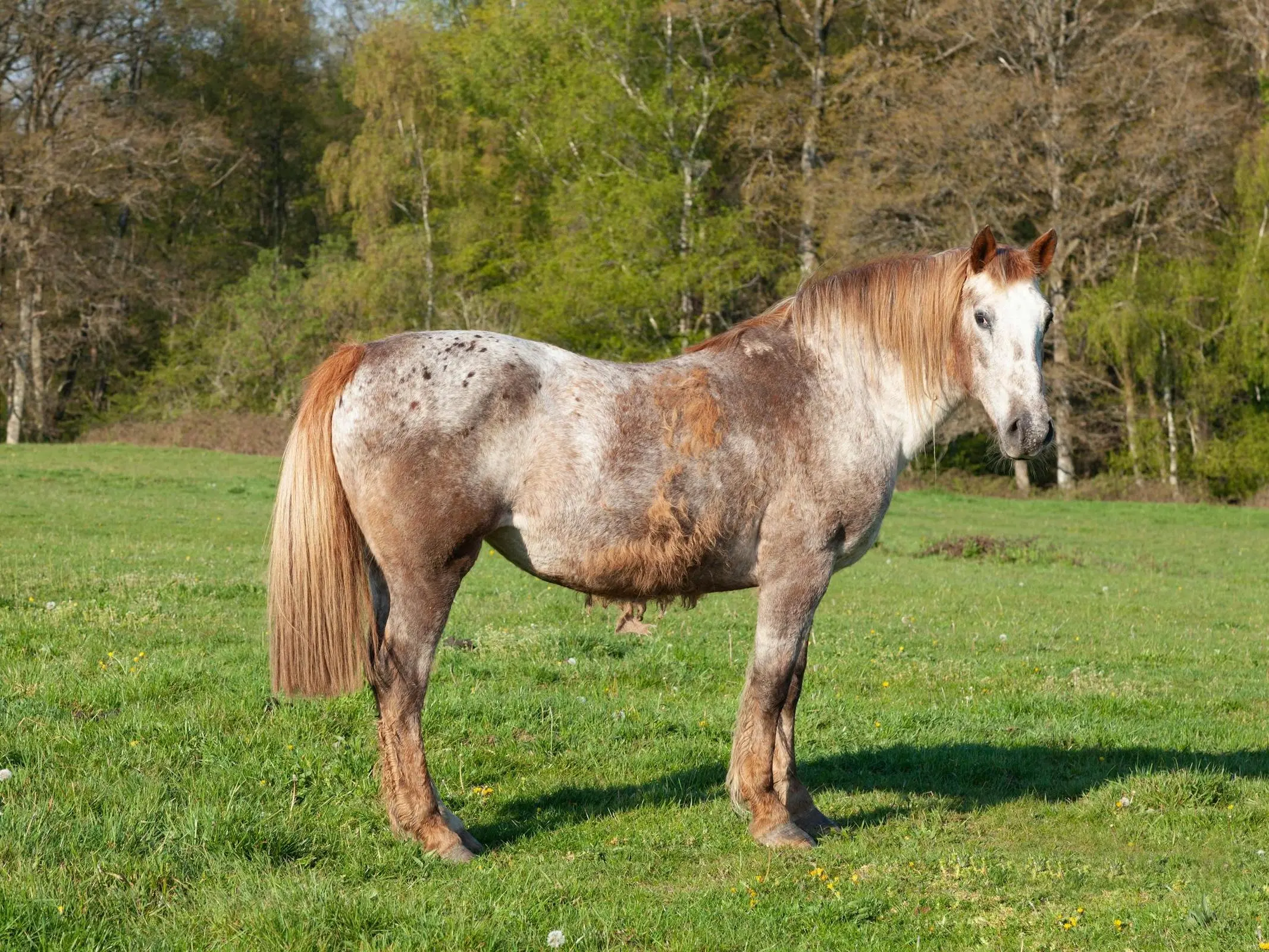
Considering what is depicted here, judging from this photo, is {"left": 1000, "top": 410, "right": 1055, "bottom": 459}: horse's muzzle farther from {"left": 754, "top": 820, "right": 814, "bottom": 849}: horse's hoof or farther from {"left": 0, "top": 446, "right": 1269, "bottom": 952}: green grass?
{"left": 754, "top": 820, "right": 814, "bottom": 849}: horse's hoof

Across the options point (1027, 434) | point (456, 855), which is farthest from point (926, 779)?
point (456, 855)

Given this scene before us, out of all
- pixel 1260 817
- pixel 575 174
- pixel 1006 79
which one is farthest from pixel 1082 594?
pixel 575 174

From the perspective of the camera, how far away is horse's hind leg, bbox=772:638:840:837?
5527 mm

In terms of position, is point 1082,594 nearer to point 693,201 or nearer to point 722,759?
point 722,759

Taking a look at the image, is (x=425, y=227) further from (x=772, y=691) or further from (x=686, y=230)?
(x=772, y=691)

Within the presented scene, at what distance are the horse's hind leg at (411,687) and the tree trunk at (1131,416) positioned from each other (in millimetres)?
31654

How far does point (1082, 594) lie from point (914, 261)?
32.4 feet

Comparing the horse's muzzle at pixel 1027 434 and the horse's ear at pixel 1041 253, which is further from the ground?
the horse's ear at pixel 1041 253

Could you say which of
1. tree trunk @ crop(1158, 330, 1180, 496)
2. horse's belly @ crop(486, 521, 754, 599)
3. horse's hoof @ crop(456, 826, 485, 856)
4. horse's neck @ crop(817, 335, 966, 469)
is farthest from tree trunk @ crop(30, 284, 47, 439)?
horse's neck @ crop(817, 335, 966, 469)

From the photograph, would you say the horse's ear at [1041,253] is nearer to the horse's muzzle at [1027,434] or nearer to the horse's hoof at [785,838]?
the horse's muzzle at [1027,434]

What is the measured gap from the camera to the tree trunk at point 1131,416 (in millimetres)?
33281

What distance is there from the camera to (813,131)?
117ft

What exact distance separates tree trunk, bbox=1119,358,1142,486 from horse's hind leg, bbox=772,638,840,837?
30.4m

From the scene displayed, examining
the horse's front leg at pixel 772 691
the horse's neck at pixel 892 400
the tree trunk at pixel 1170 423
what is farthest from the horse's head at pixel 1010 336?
the tree trunk at pixel 1170 423
